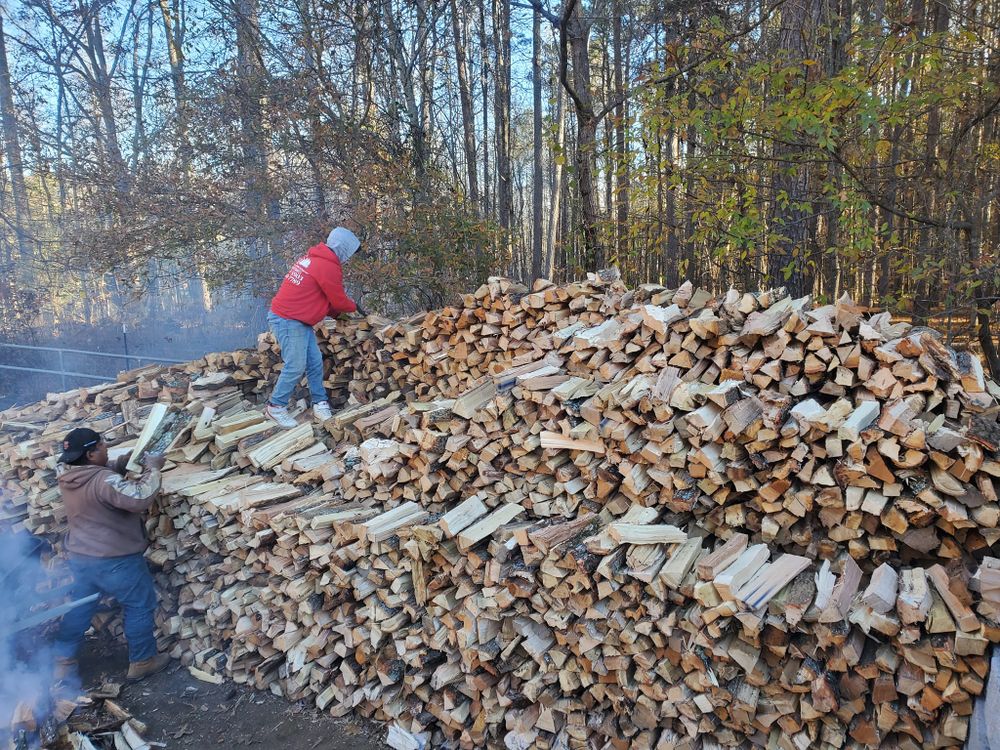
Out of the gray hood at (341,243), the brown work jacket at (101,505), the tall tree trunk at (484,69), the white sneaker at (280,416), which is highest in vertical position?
Answer: the tall tree trunk at (484,69)

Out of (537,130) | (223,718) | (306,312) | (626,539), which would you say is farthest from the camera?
(537,130)

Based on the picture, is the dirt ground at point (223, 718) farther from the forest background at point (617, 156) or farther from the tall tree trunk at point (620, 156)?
the tall tree trunk at point (620, 156)

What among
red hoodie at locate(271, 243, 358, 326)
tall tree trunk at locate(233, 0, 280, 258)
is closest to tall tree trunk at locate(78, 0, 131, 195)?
tall tree trunk at locate(233, 0, 280, 258)

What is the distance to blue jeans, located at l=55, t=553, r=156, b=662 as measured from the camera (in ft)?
14.7

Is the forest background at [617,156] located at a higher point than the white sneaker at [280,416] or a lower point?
higher

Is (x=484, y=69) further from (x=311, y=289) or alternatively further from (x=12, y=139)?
(x=12, y=139)

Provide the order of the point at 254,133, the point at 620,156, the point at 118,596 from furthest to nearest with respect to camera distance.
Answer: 1. the point at 254,133
2. the point at 620,156
3. the point at 118,596

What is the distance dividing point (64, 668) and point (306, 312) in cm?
324

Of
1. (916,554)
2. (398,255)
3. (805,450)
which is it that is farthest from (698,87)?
(916,554)

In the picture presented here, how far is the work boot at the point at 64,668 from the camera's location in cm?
456

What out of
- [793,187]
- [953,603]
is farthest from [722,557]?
[793,187]

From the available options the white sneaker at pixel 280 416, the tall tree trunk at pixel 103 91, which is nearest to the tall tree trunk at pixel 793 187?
the white sneaker at pixel 280 416

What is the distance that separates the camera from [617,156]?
6207mm

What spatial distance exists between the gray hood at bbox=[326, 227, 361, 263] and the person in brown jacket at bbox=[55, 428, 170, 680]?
238 centimetres
